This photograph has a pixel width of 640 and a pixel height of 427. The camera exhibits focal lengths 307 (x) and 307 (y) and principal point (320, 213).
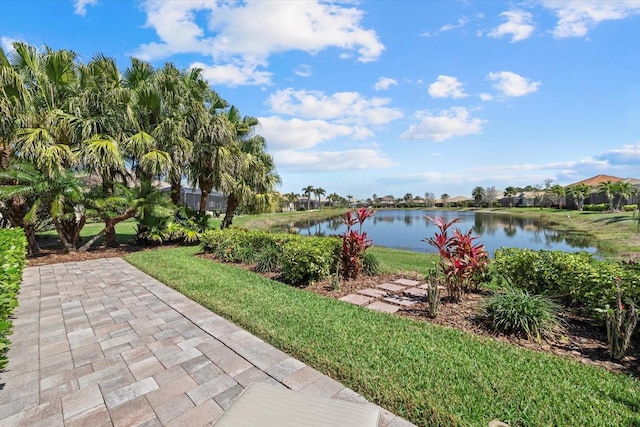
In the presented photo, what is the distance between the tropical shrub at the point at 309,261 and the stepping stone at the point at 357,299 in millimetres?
894

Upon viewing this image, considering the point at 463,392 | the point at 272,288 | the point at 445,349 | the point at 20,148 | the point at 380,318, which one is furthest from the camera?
the point at 20,148

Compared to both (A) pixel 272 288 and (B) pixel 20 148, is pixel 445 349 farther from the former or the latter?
(B) pixel 20 148

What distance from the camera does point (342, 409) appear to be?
5.05ft

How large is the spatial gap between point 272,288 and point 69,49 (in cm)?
947

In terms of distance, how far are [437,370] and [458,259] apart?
2.07 m

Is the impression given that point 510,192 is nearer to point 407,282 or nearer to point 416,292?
point 407,282

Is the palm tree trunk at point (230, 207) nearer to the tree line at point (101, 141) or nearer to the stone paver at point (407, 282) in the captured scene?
Result: the tree line at point (101, 141)

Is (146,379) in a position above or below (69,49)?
below

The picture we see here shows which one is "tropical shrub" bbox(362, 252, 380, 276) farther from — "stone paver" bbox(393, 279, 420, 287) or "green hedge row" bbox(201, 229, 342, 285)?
"green hedge row" bbox(201, 229, 342, 285)

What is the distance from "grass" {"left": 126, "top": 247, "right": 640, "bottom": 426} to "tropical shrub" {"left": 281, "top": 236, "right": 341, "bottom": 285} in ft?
3.97

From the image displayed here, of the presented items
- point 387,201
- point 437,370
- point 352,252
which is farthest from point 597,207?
point 387,201

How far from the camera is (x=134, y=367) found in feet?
9.52

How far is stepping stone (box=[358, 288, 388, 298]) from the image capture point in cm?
501

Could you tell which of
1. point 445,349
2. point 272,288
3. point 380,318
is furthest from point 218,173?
point 445,349
